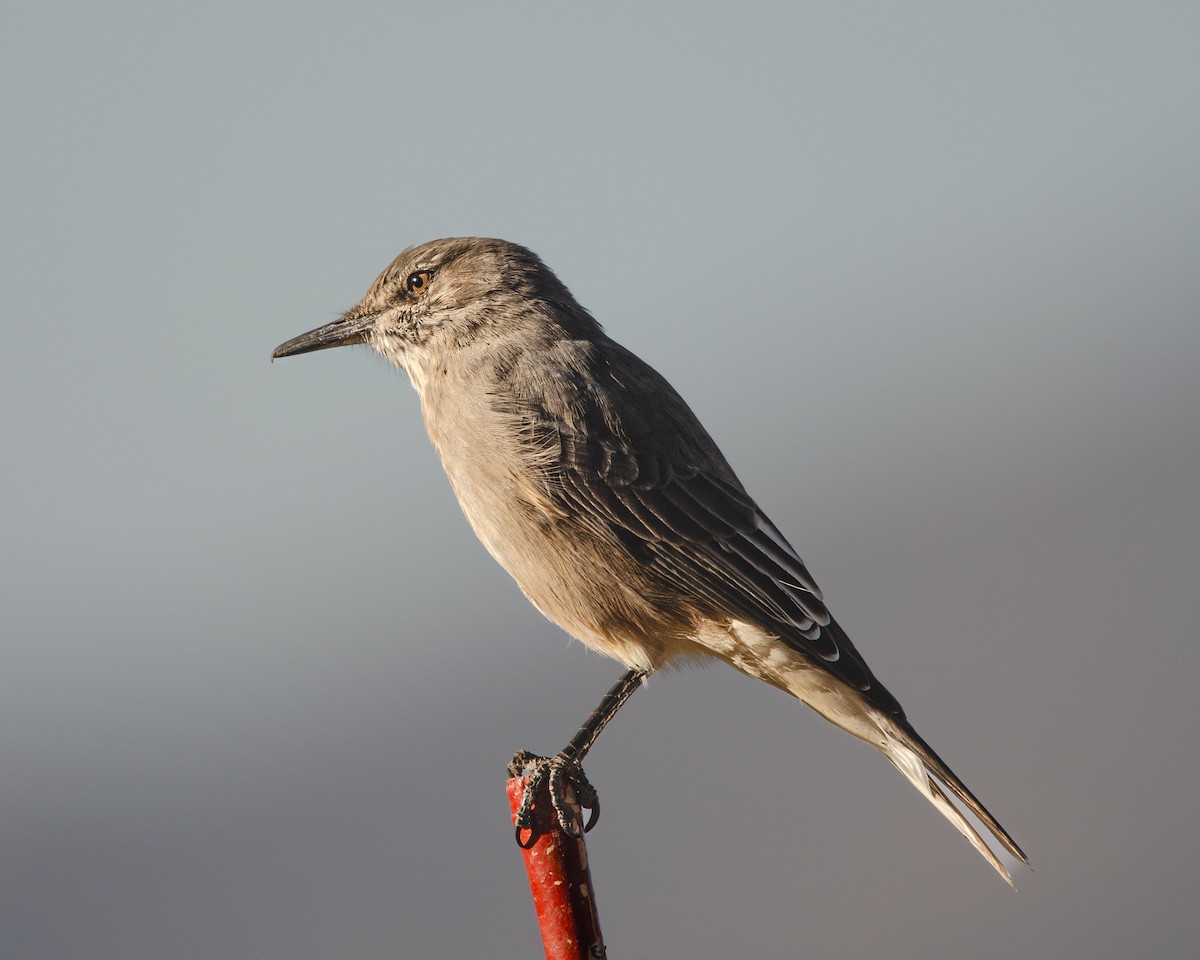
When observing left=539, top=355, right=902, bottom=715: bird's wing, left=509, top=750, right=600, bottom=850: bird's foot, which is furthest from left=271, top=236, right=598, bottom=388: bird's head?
left=509, top=750, right=600, bottom=850: bird's foot

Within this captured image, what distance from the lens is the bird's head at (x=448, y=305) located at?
6.66m

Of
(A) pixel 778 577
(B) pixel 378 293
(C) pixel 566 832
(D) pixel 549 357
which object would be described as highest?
(B) pixel 378 293

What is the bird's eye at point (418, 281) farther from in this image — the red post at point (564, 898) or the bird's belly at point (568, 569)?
the red post at point (564, 898)

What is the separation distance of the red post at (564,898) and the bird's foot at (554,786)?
0.97 feet

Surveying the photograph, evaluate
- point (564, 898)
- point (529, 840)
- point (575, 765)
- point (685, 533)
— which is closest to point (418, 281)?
point (685, 533)

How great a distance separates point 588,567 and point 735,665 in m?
0.87

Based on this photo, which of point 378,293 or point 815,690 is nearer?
point 815,690

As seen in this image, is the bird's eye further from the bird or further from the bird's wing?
the bird's wing

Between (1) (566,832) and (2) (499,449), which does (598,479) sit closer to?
(2) (499,449)

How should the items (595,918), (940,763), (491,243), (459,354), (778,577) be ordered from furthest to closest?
(491,243) < (459,354) < (778,577) < (940,763) < (595,918)

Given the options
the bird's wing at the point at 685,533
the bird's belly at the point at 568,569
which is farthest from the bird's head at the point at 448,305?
the bird's belly at the point at 568,569

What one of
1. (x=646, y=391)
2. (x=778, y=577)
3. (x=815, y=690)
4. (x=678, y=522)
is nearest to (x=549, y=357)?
(x=646, y=391)

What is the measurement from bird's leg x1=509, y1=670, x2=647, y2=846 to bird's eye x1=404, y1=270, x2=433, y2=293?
2388 millimetres

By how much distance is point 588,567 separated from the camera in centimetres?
579
